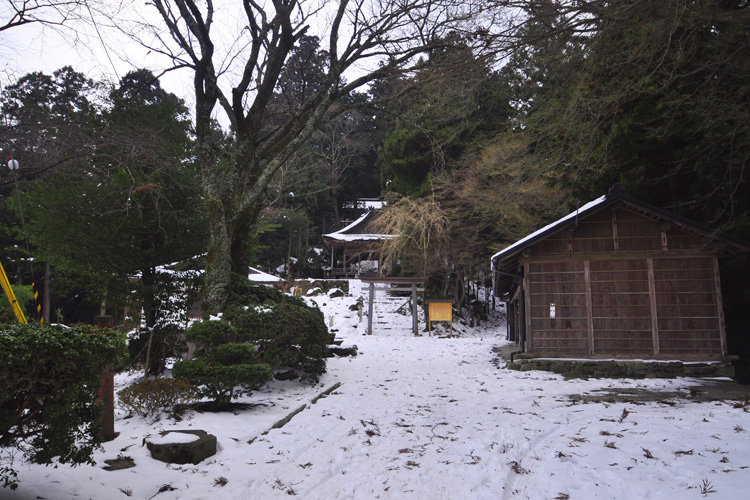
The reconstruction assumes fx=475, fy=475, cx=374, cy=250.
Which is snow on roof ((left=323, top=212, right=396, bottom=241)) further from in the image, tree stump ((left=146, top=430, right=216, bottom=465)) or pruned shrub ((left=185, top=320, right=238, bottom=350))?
tree stump ((left=146, top=430, right=216, bottom=465))

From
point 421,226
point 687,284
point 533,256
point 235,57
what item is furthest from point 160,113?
point 421,226

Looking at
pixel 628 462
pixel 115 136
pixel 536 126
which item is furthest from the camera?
pixel 536 126

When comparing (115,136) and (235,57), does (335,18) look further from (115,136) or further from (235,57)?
(115,136)

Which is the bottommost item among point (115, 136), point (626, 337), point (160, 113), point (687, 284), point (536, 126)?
point (626, 337)

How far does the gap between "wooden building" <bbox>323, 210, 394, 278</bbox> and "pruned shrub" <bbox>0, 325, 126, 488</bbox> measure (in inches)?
1016

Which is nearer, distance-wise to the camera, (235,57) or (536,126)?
(536,126)

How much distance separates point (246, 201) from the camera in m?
10.2

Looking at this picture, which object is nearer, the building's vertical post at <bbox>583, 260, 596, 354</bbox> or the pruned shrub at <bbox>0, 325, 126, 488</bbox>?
the pruned shrub at <bbox>0, 325, 126, 488</bbox>

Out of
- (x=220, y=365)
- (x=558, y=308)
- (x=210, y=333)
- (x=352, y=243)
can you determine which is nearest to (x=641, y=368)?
(x=558, y=308)

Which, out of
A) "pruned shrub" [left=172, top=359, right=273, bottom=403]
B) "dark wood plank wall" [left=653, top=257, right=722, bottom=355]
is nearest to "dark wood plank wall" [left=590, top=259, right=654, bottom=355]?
"dark wood plank wall" [left=653, top=257, right=722, bottom=355]

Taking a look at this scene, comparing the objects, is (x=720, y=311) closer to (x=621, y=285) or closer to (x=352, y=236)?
(x=621, y=285)

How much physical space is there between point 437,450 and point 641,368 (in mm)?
7912

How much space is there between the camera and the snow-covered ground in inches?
163

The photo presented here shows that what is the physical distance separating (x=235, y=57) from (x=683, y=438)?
11.2 meters
